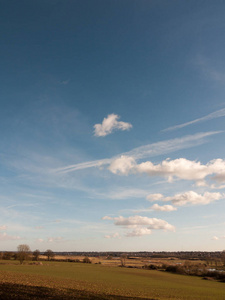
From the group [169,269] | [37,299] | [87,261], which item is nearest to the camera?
[37,299]

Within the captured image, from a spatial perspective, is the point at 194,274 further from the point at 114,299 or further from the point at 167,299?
the point at 114,299

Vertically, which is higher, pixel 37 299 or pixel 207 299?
pixel 37 299

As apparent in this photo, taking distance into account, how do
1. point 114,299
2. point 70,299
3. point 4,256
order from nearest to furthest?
point 70,299 < point 114,299 < point 4,256

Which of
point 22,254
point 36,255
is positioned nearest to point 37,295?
point 22,254

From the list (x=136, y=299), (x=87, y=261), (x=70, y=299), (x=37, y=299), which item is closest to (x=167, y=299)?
(x=136, y=299)

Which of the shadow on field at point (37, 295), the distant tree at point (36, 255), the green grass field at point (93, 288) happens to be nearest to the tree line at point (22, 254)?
the distant tree at point (36, 255)

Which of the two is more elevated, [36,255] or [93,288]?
[36,255]

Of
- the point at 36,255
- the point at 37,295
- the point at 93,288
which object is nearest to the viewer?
the point at 37,295

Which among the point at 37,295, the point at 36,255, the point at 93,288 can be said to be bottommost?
the point at 93,288

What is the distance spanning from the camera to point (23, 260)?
144 metres

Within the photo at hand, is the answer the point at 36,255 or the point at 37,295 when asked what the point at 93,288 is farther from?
the point at 36,255

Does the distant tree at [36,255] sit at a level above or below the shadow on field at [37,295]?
above

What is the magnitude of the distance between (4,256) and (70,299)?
15519cm

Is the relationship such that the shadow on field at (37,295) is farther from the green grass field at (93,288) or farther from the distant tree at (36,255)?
the distant tree at (36,255)
